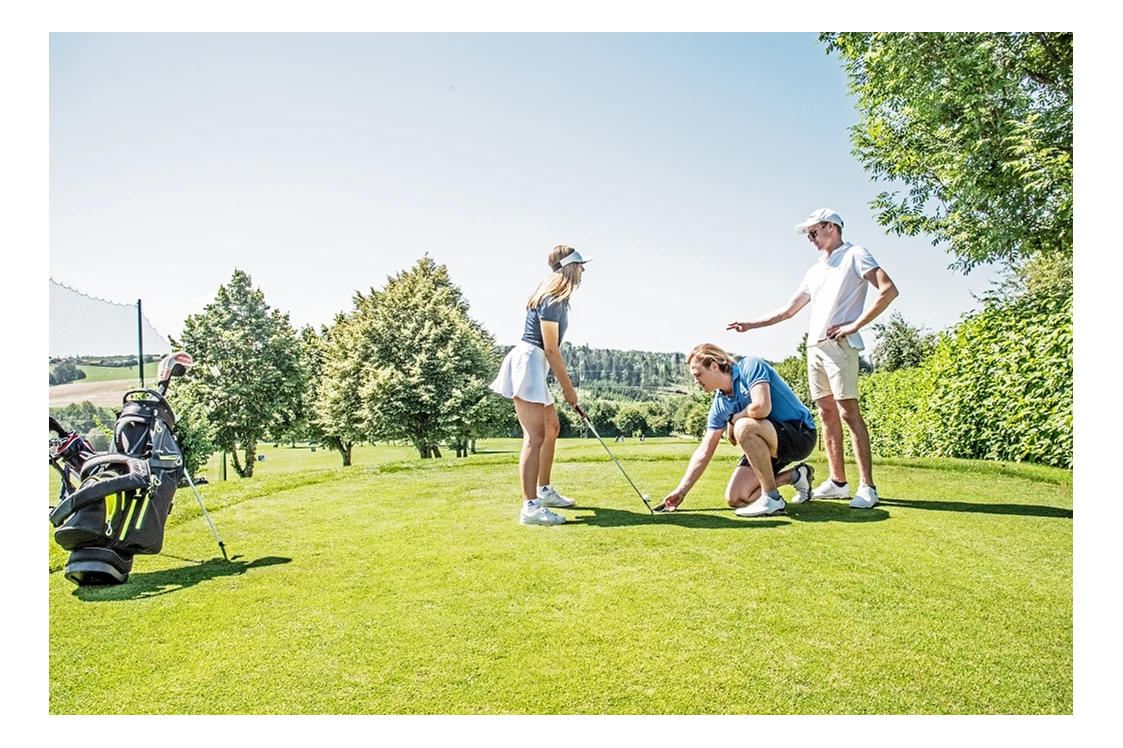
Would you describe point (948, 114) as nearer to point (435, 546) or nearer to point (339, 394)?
point (435, 546)

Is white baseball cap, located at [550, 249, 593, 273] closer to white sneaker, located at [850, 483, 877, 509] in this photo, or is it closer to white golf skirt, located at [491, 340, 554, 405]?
white golf skirt, located at [491, 340, 554, 405]

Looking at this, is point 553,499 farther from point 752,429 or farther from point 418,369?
point 418,369

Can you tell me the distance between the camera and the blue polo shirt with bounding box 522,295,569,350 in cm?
404

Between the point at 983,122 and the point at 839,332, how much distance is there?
6.98 metres

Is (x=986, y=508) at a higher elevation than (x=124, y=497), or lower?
lower

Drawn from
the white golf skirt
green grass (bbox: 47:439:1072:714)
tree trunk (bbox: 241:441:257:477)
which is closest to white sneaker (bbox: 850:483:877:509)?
green grass (bbox: 47:439:1072:714)

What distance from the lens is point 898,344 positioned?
2827 cm

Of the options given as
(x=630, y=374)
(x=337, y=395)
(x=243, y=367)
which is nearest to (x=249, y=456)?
(x=243, y=367)

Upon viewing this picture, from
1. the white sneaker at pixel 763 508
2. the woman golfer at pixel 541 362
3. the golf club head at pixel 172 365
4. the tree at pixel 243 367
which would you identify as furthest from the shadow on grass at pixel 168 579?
the tree at pixel 243 367

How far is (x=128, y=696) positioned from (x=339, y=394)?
22733 millimetres

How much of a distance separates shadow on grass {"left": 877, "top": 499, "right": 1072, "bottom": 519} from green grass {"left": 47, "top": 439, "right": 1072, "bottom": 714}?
0.09 ft

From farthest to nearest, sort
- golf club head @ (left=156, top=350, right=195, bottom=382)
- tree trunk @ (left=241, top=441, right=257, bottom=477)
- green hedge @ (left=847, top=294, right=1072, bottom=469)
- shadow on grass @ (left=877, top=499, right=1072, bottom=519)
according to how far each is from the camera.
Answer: tree trunk @ (left=241, top=441, right=257, bottom=477)
green hedge @ (left=847, top=294, right=1072, bottom=469)
shadow on grass @ (left=877, top=499, right=1072, bottom=519)
golf club head @ (left=156, top=350, right=195, bottom=382)

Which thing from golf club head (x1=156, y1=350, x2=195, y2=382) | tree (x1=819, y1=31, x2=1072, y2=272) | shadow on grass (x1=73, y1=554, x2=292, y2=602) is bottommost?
shadow on grass (x1=73, y1=554, x2=292, y2=602)

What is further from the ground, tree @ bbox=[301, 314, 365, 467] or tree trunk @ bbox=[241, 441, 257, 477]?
tree @ bbox=[301, 314, 365, 467]
